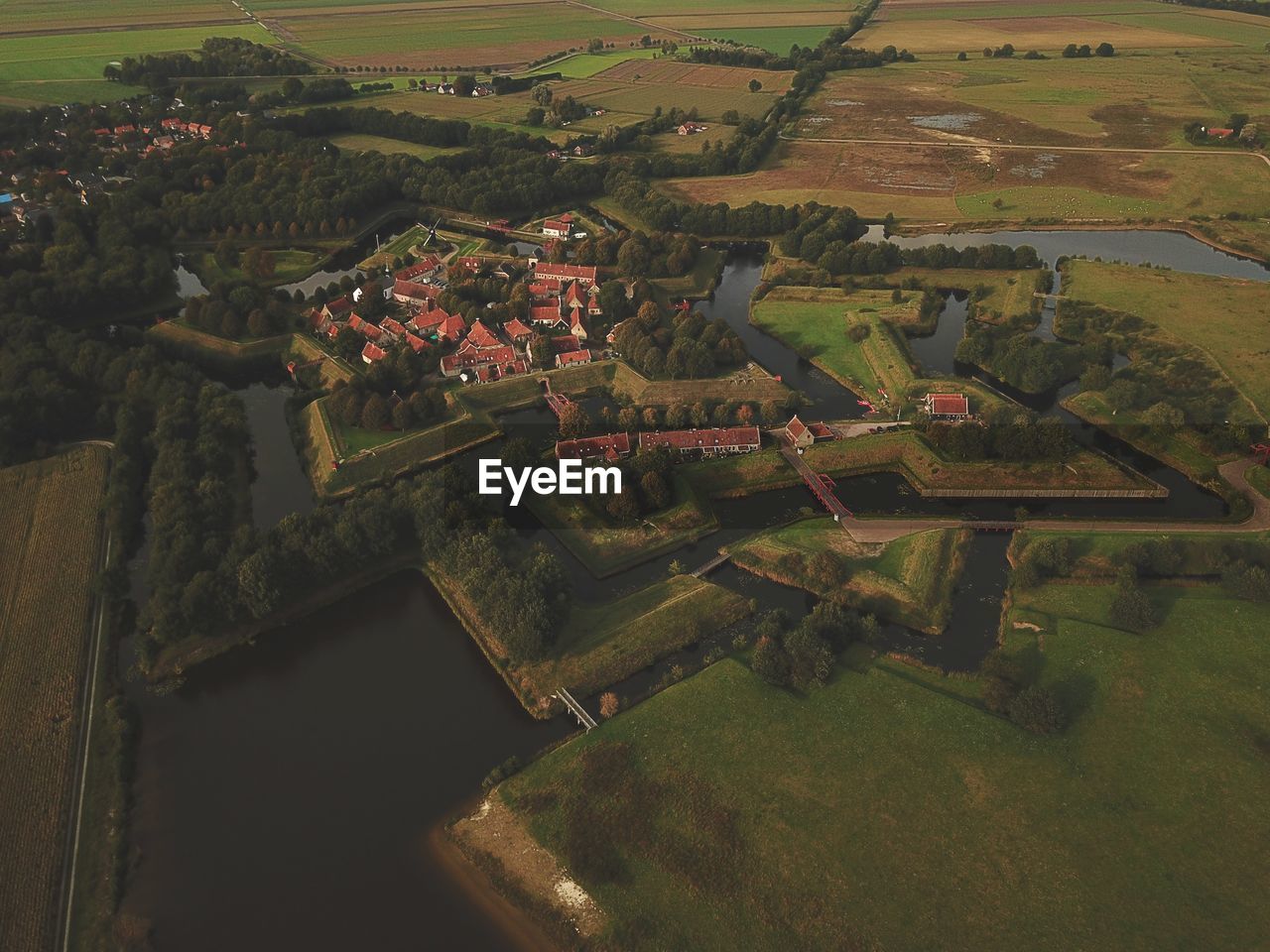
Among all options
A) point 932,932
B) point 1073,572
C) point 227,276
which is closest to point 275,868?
point 932,932

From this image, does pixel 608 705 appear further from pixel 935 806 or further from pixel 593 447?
pixel 593 447

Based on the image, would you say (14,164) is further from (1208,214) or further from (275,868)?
(1208,214)

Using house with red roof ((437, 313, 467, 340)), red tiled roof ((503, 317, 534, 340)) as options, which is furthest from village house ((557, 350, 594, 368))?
house with red roof ((437, 313, 467, 340))

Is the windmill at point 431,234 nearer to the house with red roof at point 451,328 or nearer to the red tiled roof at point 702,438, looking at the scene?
the house with red roof at point 451,328

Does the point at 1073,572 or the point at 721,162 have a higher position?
the point at 721,162

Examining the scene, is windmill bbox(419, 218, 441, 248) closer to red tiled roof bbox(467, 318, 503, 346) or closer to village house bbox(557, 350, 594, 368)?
red tiled roof bbox(467, 318, 503, 346)

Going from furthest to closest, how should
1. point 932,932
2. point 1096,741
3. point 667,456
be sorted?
point 667,456 → point 1096,741 → point 932,932
